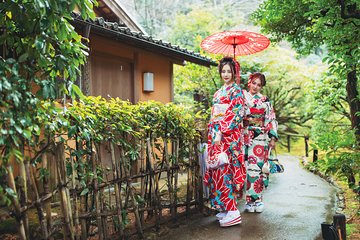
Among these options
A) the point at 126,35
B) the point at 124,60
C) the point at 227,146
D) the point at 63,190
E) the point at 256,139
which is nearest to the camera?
the point at 63,190

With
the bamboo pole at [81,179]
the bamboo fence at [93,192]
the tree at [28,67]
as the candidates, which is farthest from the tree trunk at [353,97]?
the tree at [28,67]

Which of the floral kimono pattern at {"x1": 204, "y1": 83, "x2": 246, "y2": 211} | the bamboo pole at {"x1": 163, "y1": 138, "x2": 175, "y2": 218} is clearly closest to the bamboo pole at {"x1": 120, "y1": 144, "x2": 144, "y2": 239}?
the bamboo pole at {"x1": 163, "y1": 138, "x2": 175, "y2": 218}

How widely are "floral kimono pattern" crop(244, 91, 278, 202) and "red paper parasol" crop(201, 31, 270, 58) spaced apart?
920 mm

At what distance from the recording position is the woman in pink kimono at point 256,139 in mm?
5289

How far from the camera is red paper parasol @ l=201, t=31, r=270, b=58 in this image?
17.6 feet

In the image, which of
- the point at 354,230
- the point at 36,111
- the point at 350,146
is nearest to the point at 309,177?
the point at 350,146

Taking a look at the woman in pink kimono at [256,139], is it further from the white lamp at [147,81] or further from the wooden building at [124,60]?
the white lamp at [147,81]

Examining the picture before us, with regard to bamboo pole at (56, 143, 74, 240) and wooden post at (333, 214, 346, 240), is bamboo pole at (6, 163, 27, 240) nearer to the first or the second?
bamboo pole at (56, 143, 74, 240)

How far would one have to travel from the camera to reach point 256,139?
5.37 m

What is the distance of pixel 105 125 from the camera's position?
3.47 metres

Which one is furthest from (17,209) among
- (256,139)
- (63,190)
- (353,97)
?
(353,97)

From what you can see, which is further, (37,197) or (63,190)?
(63,190)

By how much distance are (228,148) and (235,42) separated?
199 cm

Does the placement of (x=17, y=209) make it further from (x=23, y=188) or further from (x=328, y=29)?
(x=328, y=29)
